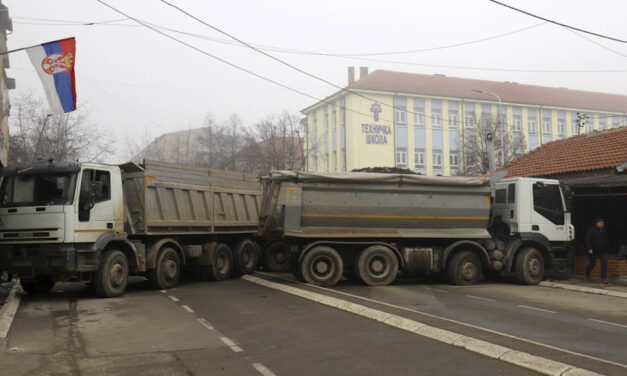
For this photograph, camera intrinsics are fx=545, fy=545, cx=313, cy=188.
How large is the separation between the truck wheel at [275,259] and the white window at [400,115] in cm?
4140

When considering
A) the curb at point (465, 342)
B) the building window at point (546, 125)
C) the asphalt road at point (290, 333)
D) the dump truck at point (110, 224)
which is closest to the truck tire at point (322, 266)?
the asphalt road at point (290, 333)

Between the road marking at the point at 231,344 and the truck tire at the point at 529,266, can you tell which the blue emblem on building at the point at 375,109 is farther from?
the road marking at the point at 231,344

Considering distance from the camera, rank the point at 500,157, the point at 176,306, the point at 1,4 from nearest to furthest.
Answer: the point at 176,306 → the point at 1,4 → the point at 500,157

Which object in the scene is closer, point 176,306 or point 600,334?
point 600,334

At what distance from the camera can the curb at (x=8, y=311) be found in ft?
25.8

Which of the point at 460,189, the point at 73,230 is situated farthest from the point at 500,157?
the point at 73,230

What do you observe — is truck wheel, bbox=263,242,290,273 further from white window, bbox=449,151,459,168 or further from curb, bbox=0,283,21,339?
white window, bbox=449,151,459,168

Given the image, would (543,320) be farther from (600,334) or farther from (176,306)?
(176,306)

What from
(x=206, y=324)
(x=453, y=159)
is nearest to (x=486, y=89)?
(x=453, y=159)

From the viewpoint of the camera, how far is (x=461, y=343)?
674 cm

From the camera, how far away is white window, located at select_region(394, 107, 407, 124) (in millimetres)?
55688

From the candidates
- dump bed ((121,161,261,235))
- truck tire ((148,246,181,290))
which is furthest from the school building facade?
truck tire ((148,246,181,290))

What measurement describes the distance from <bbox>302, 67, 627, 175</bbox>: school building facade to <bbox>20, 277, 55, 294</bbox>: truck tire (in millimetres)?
39973

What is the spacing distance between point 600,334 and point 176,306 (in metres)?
7.12
